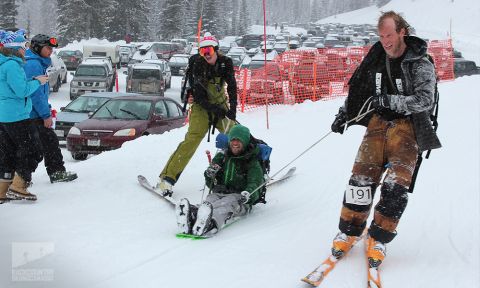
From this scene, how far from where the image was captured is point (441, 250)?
4.96 meters

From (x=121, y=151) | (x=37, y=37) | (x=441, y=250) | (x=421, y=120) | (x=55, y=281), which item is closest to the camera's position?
(x=55, y=281)

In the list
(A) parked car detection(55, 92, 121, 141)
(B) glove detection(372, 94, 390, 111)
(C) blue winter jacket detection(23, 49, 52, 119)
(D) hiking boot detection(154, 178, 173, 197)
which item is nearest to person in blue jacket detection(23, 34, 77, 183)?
(C) blue winter jacket detection(23, 49, 52, 119)

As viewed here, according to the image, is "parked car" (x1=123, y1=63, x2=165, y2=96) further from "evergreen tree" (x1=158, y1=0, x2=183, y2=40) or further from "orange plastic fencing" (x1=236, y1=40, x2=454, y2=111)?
"evergreen tree" (x1=158, y1=0, x2=183, y2=40)

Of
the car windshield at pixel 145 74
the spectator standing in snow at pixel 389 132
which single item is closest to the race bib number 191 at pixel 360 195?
the spectator standing in snow at pixel 389 132

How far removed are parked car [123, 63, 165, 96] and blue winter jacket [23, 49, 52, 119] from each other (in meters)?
18.5

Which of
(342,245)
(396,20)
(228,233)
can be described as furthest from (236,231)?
(396,20)

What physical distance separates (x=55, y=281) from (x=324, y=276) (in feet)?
6.50

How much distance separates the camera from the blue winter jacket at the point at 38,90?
7191mm

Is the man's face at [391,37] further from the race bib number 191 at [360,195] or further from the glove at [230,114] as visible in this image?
the glove at [230,114]

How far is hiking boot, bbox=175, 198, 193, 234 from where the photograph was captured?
5.32 meters

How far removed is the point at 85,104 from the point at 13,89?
345 inches

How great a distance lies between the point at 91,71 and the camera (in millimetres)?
25750

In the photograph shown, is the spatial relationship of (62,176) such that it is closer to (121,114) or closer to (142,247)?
(142,247)

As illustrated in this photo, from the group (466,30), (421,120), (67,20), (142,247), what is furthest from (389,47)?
(466,30)
